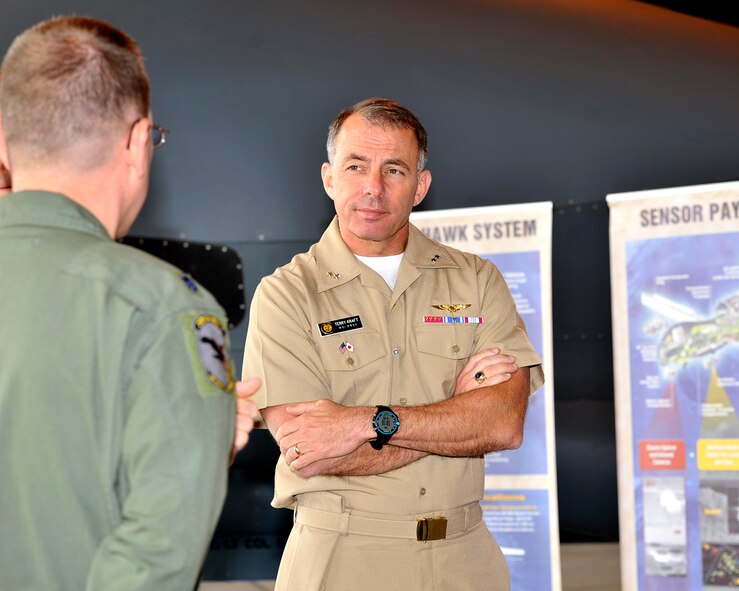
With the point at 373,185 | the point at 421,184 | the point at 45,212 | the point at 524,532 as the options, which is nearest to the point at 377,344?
the point at 373,185

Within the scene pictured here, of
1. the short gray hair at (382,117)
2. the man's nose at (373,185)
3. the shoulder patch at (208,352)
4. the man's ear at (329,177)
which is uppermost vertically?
the short gray hair at (382,117)

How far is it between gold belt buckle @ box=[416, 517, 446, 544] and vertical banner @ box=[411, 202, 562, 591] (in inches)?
68.7

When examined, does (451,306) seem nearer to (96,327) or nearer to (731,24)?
(96,327)

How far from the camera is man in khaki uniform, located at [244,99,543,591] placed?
85.2 inches

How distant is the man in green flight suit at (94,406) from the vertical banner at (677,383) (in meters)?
2.98

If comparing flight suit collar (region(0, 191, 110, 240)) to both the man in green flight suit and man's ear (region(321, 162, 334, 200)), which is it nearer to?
the man in green flight suit

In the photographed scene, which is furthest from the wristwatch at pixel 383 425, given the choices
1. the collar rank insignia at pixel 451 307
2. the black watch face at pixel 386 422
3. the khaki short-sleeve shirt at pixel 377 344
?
the collar rank insignia at pixel 451 307

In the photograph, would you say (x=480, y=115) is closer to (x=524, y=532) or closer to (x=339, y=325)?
(x=524, y=532)

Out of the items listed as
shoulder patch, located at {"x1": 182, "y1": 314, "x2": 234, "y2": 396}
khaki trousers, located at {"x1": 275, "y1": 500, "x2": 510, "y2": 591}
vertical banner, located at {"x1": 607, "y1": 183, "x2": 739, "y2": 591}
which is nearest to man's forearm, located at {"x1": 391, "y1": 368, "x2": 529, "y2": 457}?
khaki trousers, located at {"x1": 275, "y1": 500, "x2": 510, "y2": 591}

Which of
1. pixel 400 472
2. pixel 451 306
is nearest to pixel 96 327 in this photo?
pixel 400 472

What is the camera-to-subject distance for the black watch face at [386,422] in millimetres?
2137

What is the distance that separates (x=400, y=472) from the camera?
223 cm

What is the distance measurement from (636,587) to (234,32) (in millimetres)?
3295

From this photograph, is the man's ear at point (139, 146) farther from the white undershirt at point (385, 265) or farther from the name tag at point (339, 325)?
the white undershirt at point (385, 265)
